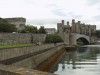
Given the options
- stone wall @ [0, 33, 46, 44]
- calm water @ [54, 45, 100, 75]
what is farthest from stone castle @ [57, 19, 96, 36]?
calm water @ [54, 45, 100, 75]

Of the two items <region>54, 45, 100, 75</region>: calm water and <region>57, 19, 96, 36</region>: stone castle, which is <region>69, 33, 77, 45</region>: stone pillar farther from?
<region>54, 45, 100, 75</region>: calm water

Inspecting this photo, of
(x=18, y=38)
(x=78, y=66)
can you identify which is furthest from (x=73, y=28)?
(x=78, y=66)

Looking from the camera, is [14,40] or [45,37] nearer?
[14,40]

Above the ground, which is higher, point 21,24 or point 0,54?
point 21,24

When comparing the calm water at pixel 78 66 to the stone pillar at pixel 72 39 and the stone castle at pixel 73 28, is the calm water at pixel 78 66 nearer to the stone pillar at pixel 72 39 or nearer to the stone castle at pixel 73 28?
the stone pillar at pixel 72 39

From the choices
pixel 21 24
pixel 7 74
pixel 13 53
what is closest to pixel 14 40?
pixel 13 53

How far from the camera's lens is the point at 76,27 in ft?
545

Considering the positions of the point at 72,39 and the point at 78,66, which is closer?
the point at 78,66

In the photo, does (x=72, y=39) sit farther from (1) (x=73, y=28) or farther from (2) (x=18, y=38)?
(1) (x=73, y=28)

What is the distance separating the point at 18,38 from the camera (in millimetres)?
48406

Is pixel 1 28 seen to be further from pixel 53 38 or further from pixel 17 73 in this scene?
pixel 17 73

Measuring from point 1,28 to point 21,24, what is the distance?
201ft

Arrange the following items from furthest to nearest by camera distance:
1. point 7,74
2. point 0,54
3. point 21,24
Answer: point 21,24 → point 0,54 → point 7,74

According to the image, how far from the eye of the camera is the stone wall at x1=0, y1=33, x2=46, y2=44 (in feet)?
140
